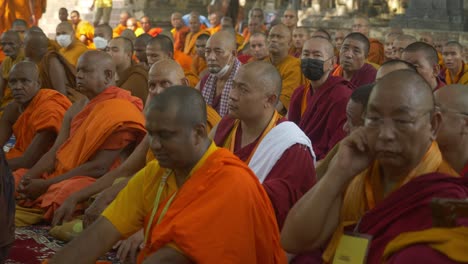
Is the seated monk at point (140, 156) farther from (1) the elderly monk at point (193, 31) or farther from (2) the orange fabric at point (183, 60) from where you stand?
(1) the elderly monk at point (193, 31)

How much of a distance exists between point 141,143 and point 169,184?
7.41ft

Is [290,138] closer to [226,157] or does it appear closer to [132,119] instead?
[226,157]

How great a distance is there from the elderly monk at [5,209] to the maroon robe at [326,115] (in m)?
2.70

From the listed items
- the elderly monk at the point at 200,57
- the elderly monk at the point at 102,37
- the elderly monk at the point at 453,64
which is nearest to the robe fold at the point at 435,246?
the elderly monk at the point at 453,64

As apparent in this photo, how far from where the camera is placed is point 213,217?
13.6ft

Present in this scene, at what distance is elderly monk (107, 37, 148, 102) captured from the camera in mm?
9414

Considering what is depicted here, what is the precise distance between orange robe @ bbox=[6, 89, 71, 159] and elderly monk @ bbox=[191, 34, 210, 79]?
4.17m

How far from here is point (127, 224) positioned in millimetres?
4395

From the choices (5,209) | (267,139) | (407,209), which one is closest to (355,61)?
(267,139)

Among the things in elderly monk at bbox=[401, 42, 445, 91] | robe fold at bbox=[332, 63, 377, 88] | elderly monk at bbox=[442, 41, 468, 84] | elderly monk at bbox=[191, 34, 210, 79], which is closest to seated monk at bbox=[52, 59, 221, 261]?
elderly monk at bbox=[401, 42, 445, 91]

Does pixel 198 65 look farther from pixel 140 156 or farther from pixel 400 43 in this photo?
pixel 140 156

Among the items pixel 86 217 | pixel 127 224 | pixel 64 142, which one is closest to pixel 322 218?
pixel 127 224

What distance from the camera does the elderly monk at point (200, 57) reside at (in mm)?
12211

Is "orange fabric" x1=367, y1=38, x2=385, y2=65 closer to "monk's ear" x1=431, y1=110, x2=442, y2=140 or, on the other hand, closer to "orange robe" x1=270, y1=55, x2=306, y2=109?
"orange robe" x1=270, y1=55, x2=306, y2=109
